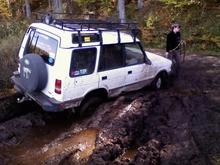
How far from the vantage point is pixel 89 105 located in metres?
8.80

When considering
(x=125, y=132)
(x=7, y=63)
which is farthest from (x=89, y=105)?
(x=7, y=63)

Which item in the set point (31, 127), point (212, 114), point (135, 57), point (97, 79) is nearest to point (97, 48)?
point (97, 79)

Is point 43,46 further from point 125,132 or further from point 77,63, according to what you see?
point 125,132

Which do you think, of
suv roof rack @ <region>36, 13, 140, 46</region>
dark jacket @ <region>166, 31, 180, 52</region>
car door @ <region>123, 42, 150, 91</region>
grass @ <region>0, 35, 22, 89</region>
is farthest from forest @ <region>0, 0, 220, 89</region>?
car door @ <region>123, 42, 150, 91</region>

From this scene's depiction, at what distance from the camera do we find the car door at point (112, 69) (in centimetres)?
860

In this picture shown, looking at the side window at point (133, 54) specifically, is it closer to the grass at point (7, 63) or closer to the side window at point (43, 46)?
the side window at point (43, 46)

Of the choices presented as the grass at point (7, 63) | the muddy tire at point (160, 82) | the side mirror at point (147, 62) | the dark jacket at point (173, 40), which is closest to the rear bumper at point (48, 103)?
the grass at point (7, 63)

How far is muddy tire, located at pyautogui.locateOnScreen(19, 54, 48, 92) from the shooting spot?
7.90 metres

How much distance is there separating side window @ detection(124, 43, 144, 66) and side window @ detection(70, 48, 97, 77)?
1.17 metres

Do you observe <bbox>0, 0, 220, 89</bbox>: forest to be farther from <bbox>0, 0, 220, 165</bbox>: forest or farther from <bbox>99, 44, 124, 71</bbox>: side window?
<bbox>99, 44, 124, 71</bbox>: side window

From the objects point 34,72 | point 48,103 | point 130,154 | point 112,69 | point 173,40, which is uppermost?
point 173,40

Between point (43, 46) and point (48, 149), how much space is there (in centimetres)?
231

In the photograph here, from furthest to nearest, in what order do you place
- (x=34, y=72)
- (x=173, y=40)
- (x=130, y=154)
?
(x=173, y=40), (x=34, y=72), (x=130, y=154)

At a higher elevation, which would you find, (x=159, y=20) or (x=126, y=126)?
(x=159, y=20)
